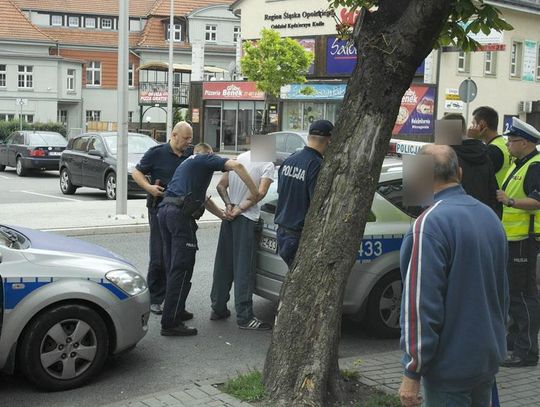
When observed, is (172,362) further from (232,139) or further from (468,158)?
(232,139)

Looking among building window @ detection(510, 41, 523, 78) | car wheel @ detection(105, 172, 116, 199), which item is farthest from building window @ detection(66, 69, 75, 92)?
car wheel @ detection(105, 172, 116, 199)

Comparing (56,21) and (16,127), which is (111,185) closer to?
(16,127)

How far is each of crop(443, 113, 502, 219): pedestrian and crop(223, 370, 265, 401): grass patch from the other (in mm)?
2166

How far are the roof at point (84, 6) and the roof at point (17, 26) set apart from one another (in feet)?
11.5

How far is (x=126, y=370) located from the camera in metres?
5.54

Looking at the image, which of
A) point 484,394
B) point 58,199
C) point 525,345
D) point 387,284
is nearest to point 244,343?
point 387,284

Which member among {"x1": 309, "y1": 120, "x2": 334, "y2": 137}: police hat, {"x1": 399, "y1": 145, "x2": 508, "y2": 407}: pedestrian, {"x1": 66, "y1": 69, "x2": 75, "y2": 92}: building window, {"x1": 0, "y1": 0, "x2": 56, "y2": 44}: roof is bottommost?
{"x1": 399, "y1": 145, "x2": 508, "y2": 407}: pedestrian

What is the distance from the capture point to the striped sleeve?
2.79 m

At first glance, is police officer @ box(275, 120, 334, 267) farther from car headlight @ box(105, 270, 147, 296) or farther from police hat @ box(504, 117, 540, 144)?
police hat @ box(504, 117, 540, 144)

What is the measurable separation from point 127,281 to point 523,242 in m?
3.09

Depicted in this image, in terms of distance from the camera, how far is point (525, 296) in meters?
5.71

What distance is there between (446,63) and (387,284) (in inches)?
1092

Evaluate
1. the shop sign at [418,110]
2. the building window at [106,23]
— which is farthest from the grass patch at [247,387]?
the building window at [106,23]

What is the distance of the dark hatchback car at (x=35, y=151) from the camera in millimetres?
24922
